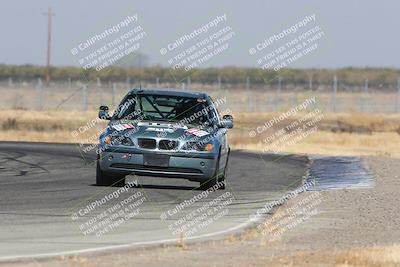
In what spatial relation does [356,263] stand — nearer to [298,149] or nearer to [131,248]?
[131,248]

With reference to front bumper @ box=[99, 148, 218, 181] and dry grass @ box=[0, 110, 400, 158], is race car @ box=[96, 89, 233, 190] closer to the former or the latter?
front bumper @ box=[99, 148, 218, 181]

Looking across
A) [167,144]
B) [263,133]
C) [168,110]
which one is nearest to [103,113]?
[168,110]

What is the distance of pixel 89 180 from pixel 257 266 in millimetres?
10282

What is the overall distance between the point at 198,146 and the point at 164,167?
643 mm

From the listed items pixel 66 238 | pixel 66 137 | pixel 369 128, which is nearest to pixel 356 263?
pixel 66 238

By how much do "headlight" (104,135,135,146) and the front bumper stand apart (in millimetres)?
114

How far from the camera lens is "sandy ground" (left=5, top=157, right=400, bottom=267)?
35.4 ft

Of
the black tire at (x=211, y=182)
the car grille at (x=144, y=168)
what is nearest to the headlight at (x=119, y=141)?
the car grille at (x=144, y=168)

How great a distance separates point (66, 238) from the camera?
493 inches

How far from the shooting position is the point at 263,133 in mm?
46094

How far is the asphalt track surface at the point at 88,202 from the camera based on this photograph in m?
12.3
